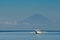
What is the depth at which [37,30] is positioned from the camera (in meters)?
97.4

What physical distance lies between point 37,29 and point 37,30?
84.6 inches

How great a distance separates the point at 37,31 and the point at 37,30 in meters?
1.35

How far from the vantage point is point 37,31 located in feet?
315

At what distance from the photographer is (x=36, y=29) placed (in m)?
98.6

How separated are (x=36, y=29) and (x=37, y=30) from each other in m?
1.29

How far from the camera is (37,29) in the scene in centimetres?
9956

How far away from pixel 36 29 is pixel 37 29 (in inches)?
40.5
